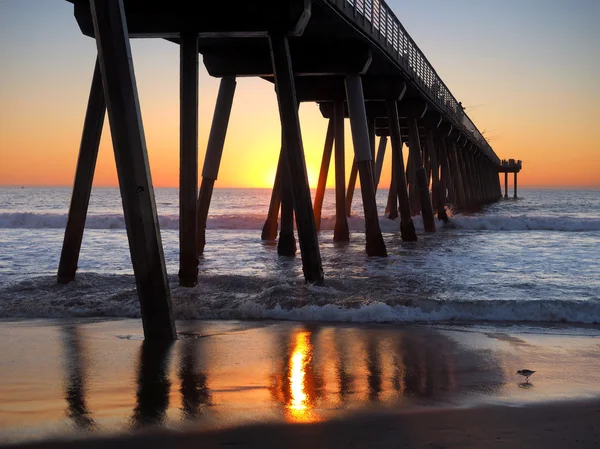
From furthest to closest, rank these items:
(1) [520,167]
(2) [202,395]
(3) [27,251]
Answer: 1. (1) [520,167]
2. (3) [27,251]
3. (2) [202,395]

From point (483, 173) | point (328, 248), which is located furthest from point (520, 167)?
point (328, 248)

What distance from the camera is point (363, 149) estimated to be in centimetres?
1344

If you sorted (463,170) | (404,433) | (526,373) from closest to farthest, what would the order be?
(404,433) → (526,373) → (463,170)

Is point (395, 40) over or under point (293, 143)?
over

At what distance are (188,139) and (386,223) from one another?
656 inches

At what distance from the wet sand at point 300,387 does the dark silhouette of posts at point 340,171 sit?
9.51 metres

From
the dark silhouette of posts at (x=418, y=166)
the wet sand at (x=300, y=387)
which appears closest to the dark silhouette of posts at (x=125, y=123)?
the wet sand at (x=300, y=387)

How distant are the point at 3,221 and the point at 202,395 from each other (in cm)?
2770

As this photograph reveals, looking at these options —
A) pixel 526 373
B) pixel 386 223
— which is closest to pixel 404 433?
pixel 526 373

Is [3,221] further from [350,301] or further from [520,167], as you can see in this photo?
[520,167]

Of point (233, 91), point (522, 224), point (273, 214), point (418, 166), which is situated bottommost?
point (522, 224)

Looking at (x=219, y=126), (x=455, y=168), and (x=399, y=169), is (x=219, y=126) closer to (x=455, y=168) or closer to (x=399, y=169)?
(x=399, y=169)

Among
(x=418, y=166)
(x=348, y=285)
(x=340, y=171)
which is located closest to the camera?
(x=348, y=285)

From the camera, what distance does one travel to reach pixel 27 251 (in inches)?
585
